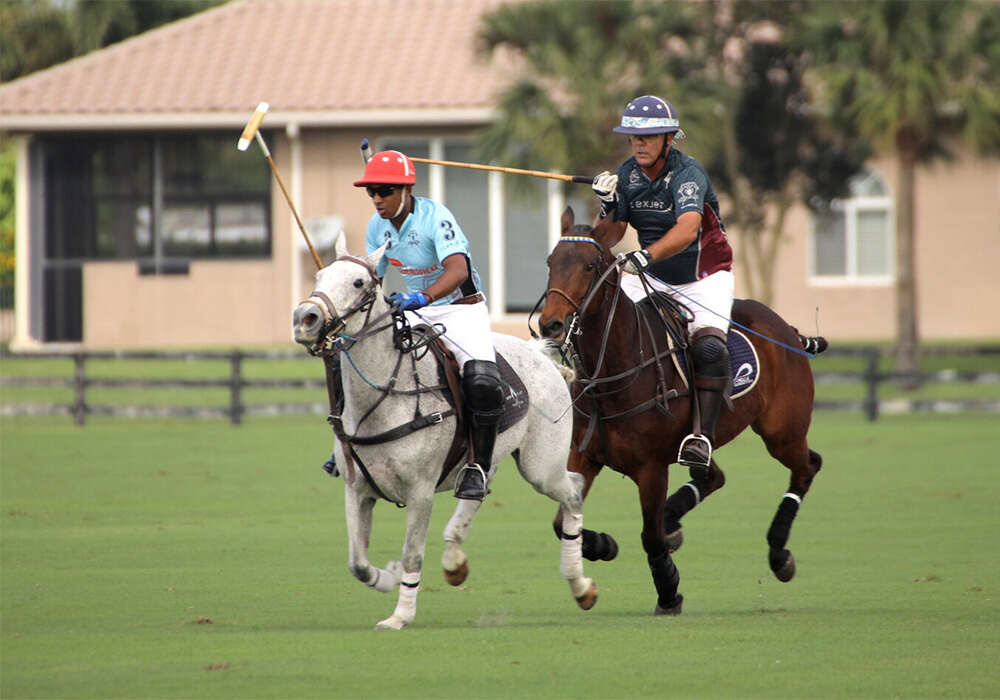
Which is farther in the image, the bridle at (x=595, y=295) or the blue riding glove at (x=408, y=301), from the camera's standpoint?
the bridle at (x=595, y=295)

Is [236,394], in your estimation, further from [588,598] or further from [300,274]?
[588,598]

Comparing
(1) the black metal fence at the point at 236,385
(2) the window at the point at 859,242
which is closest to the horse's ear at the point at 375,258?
(1) the black metal fence at the point at 236,385

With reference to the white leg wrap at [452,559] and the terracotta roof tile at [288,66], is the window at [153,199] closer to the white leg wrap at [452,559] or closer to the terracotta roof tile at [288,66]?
the terracotta roof tile at [288,66]

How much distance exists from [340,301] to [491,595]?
9.17ft

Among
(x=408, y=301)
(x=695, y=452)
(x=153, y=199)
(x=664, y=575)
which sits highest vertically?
(x=153, y=199)

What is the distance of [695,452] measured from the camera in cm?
946

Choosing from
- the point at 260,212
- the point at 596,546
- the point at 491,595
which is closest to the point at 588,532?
the point at 596,546

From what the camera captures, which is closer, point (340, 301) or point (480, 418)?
point (340, 301)

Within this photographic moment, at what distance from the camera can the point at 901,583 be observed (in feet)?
34.5

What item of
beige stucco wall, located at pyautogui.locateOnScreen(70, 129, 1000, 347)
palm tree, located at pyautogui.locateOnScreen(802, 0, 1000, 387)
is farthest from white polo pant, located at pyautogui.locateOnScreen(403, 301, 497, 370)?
beige stucco wall, located at pyautogui.locateOnScreen(70, 129, 1000, 347)

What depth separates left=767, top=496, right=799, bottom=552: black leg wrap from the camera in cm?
1034

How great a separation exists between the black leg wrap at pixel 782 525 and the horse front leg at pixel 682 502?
475 millimetres

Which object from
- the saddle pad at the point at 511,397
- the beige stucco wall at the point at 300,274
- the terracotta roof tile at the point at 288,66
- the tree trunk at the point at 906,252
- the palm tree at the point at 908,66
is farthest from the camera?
the beige stucco wall at the point at 300,274

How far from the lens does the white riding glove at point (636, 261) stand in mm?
9109
